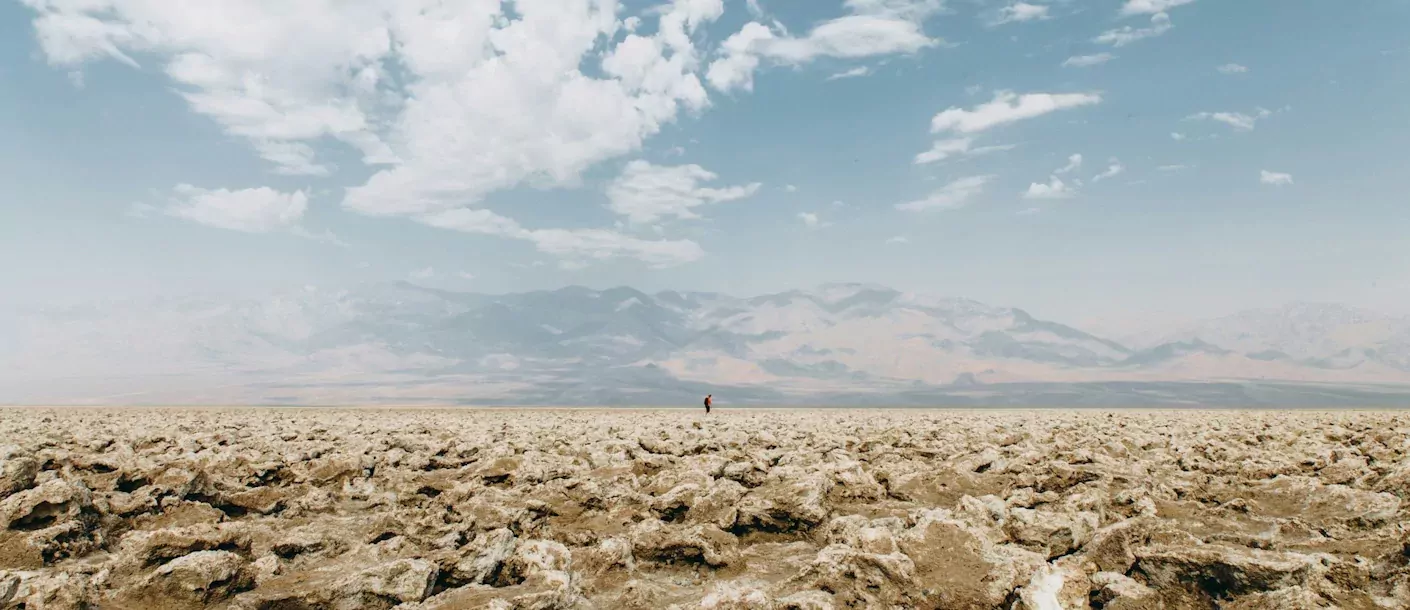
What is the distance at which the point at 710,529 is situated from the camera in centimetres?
495

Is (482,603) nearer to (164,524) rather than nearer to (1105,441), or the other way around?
(164,524)

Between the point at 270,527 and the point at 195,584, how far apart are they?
1762mm

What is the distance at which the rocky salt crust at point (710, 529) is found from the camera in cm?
343

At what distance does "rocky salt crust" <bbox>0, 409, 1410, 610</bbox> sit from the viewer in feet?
11.2

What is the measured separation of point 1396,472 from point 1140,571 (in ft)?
13.9

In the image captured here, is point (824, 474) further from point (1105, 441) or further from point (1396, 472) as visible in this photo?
point (1105, 441)

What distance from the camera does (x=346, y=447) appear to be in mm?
9484

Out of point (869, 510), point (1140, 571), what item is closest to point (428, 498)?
point (869, 510)

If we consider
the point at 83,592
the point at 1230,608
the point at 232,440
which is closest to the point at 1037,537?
the point at 1230,608

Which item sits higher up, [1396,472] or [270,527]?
[1396,472]

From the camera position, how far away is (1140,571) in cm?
359

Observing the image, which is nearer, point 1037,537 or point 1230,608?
point 1230,608

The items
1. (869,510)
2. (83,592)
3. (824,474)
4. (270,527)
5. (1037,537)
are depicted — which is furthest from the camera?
(824,474)

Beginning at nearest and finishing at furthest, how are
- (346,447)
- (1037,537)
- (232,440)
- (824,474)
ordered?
(1037,537), (824,474), (346,447), (232,440)
